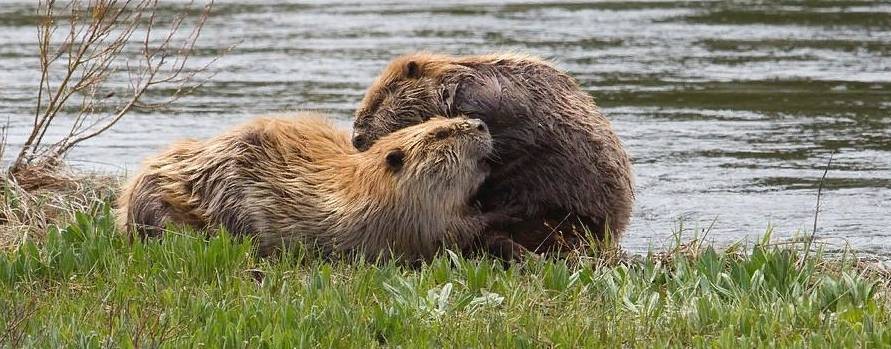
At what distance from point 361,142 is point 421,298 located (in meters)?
1.67

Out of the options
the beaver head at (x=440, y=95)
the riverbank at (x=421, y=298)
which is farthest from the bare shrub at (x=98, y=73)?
the riverbank at (x=421, y=298)

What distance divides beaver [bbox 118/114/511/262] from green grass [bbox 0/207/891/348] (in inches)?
5.9

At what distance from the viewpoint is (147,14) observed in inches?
776

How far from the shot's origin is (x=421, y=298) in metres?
5.67

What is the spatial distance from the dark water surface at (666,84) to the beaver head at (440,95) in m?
1.02

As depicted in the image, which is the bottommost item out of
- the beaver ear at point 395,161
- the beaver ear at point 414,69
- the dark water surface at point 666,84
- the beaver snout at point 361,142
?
the dark water surface at point 666,84

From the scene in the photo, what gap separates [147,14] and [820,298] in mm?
15096

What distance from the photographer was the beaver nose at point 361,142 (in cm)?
720

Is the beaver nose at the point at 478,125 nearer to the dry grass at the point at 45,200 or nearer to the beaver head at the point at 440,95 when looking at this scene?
the beaver head at the point at 440,95

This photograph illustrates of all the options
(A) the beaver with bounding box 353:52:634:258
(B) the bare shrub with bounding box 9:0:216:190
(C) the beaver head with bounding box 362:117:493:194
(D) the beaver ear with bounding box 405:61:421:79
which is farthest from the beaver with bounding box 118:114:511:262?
(B) the bare shrub with bounding box 9:0:216:190

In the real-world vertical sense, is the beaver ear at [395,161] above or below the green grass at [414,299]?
above

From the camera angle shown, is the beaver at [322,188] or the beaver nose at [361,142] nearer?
the beaver at [322,188]

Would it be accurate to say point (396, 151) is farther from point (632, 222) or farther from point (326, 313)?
point (632, 222)

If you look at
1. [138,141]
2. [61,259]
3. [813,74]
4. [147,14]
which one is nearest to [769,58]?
[813,74]
